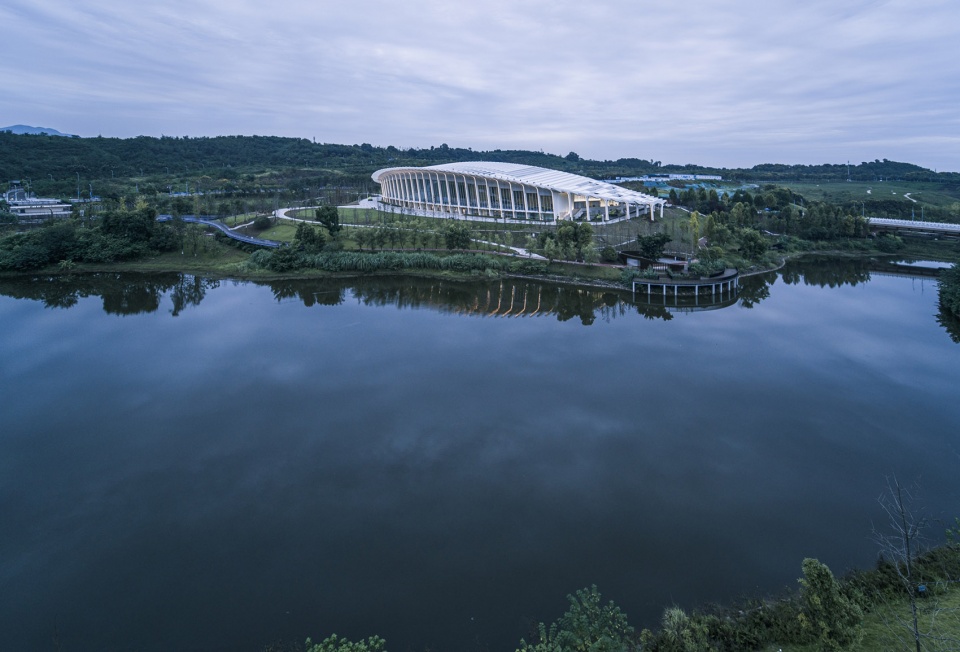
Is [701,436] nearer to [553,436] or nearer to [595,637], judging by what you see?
[553,436]

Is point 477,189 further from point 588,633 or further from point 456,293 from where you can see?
point 588,633

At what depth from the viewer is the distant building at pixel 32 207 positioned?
44719 millimetres

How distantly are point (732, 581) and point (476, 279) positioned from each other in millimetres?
23068

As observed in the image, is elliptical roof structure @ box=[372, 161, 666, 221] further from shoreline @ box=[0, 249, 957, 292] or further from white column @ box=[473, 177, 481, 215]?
shoreline @ box=[0, 249, 957, 292]

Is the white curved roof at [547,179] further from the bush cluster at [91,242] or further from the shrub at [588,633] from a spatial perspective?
the shrub at [588,633]

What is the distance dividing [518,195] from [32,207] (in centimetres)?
4617

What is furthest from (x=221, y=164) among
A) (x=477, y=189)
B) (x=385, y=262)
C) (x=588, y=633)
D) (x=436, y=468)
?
(x=588, y=633)

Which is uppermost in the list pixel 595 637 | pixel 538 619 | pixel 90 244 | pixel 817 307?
pixel 90 244

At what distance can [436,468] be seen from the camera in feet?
39.9

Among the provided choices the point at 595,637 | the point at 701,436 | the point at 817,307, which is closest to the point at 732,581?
the point at 595,637

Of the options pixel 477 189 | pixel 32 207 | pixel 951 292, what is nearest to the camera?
pixel 951 292

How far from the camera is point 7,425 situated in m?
14.4

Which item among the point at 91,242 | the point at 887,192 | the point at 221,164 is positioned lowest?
the point at 91,242

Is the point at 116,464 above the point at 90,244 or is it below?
below
